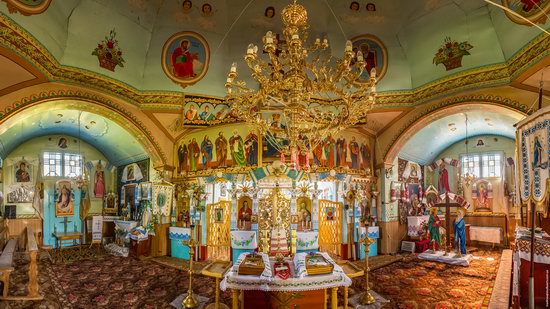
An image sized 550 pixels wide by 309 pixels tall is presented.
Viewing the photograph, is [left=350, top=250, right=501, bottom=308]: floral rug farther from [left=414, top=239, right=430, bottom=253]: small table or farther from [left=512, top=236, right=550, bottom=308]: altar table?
[left=414, top=239, right=430, bottom=253]: small table

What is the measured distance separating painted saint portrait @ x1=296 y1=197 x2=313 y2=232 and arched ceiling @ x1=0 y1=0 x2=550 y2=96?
472 centimetres

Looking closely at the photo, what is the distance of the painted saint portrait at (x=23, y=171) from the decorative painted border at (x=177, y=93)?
6.88m

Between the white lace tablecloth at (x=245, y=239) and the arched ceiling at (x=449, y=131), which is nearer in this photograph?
the white lace tablecloth at (x=245, y=239)

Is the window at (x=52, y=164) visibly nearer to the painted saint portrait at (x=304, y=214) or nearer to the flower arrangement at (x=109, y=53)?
the flower arrangement at (x=109, y=53)

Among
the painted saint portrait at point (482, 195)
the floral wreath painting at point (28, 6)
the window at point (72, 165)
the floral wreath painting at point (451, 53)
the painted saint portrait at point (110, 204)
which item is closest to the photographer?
the floral wreath painting at point (28, 6)

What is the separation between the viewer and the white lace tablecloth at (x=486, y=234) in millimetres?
13952

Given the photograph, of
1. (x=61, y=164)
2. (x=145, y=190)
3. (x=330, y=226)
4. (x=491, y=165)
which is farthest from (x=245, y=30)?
(x=491, y=165)

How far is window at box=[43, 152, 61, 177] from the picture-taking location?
15211 millimetres

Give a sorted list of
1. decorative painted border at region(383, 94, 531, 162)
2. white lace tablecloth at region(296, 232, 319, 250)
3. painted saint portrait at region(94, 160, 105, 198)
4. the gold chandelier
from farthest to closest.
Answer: painted saint portrait at region(94, 160, 105, 198), white lace tablecloth at region(296, 232, 319, 250), decorative painted border at region(383, 94, 531, 162), the gold chandelier

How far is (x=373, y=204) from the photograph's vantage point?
13.0m

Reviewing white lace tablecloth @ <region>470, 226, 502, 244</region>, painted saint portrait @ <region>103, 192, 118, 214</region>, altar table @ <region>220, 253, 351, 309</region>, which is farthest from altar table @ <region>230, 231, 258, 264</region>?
white lace tablecloth @ <region>470, 226, 502, 244</region>

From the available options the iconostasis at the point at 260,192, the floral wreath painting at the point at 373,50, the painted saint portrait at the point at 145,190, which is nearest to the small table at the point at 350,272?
the iconostasis at the point at 260,192

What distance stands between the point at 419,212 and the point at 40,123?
15862mm

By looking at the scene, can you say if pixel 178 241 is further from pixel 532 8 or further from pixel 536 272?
pixel 532 8
